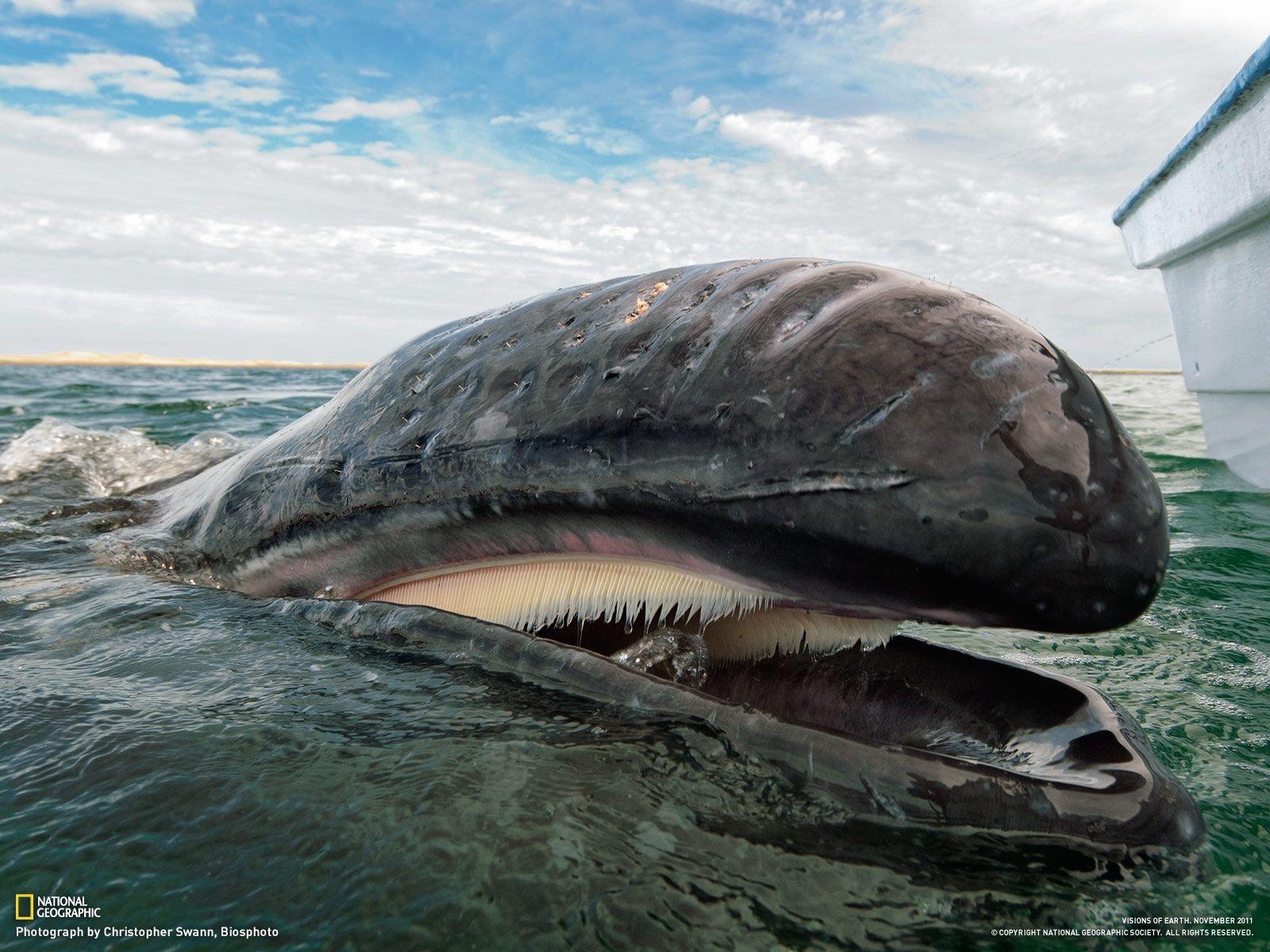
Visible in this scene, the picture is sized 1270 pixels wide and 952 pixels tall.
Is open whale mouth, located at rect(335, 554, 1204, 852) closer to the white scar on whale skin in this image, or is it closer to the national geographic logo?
the white scar on whale skin

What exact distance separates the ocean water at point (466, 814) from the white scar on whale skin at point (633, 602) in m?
Result: 0.22

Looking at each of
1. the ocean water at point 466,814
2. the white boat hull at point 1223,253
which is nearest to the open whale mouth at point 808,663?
the ocean water at point 466,814

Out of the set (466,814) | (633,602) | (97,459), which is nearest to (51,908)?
(466,814)

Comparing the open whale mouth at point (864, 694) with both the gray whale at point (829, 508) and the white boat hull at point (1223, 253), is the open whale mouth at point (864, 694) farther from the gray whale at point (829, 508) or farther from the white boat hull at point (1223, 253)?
the white boat hull at point (1223, 253)

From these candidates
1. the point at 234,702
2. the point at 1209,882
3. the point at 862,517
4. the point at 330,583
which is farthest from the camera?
the point at 330,583

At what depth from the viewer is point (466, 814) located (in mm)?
1771

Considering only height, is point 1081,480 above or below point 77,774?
above

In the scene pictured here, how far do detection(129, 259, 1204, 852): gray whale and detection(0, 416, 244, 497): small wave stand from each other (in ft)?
12.1

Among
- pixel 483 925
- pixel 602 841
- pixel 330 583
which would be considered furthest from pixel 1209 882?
pixel 330 583

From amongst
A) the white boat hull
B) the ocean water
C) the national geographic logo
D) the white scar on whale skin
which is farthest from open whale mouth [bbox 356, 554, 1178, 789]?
the white boat hull

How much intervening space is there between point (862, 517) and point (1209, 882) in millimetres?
868

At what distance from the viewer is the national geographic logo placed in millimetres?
1568

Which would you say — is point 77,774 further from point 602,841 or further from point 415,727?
point 602,841

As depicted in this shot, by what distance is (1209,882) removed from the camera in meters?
1.62
